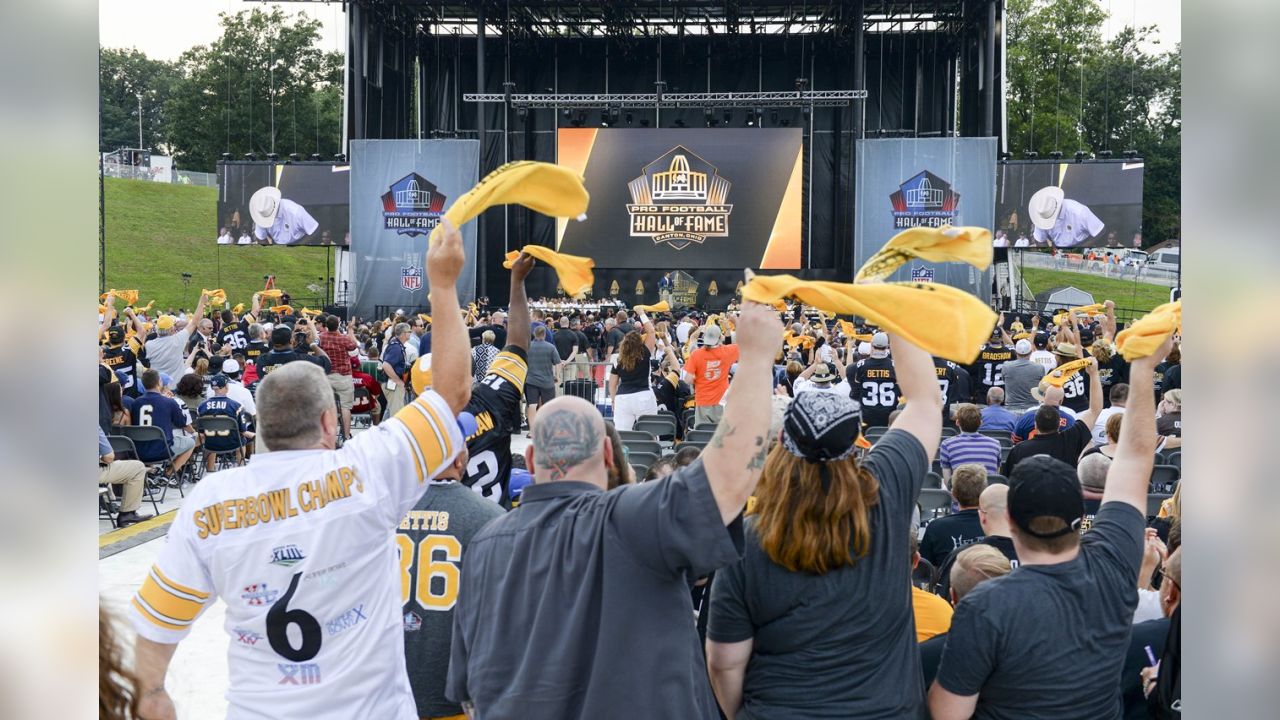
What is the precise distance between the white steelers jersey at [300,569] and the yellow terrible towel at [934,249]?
1.07m

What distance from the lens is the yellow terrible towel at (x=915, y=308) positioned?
76.2 inches

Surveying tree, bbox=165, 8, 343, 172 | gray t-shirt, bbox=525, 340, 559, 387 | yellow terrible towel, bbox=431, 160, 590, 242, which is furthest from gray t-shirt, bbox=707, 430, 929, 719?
tree, bbox=165, 8, 343, 172

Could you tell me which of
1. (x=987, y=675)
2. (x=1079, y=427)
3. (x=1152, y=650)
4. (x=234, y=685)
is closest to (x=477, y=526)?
(x=234, y=685)

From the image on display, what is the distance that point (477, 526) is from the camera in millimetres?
3182

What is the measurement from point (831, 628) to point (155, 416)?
843 centimetres

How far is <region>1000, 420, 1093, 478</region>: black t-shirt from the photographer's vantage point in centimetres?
614

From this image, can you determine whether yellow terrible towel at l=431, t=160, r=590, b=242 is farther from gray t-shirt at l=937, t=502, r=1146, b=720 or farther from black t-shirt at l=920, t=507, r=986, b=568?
black t-shirt at l=920, t=507, r=986, b=568

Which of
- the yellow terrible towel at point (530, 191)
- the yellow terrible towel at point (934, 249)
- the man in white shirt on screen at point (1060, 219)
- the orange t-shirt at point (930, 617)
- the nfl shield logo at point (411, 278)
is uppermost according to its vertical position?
the man in white shirt on screen at point (1060, 219)

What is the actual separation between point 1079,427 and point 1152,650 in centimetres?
378

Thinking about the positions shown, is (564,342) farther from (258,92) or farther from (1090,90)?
(258,92)

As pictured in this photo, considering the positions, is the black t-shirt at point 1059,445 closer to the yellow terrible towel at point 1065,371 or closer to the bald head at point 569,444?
the yellow terrible towel at point 1065,371

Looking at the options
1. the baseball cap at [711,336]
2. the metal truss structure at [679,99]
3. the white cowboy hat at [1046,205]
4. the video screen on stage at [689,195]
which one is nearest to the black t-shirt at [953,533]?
the baseball cap at [711,336]

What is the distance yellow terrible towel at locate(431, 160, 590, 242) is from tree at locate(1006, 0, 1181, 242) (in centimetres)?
4611

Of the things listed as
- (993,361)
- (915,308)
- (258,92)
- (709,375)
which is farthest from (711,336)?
(258,92)
